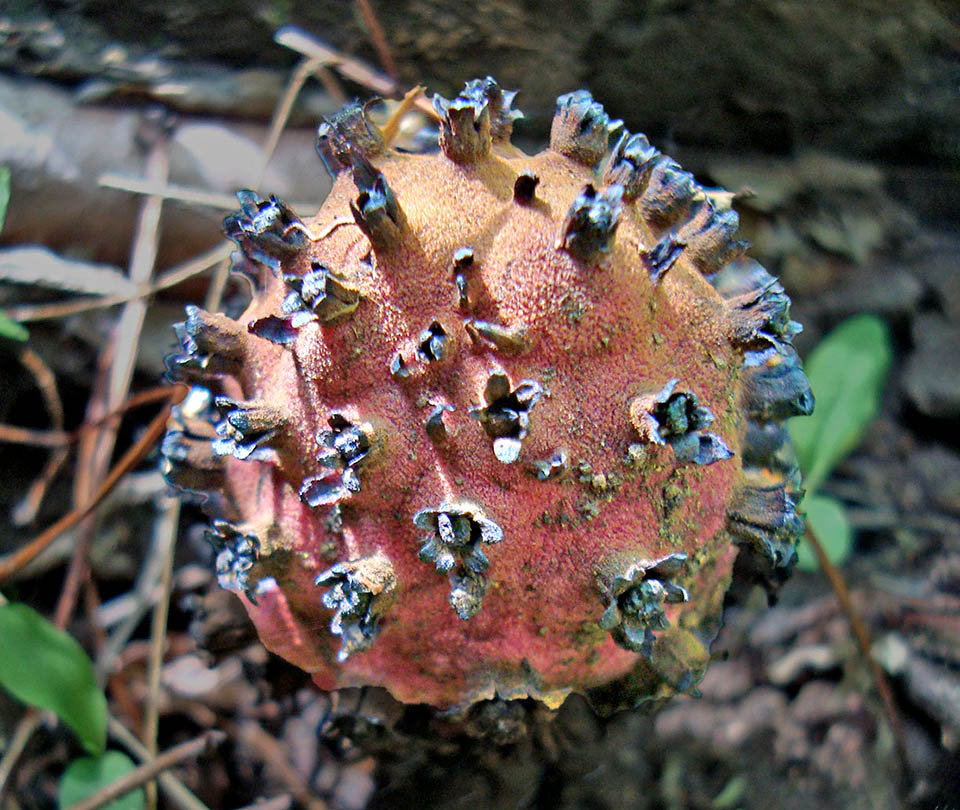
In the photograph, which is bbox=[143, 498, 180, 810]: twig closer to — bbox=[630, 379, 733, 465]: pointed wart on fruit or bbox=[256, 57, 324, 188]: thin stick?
bbox=[256, 57, 324, 188]: thin stick

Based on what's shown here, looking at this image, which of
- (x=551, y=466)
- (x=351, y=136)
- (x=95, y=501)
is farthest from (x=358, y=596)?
(x=95, y=501)

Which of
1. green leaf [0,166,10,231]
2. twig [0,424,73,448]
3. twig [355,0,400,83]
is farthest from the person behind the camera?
twig [0,424,73,448]

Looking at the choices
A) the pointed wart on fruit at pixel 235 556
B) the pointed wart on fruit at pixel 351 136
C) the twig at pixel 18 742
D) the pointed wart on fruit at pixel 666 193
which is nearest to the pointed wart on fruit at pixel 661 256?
the pointed wart on fruit at pixel 666 193

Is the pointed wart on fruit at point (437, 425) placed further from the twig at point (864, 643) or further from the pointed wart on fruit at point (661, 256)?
the twig at point (864, 643)

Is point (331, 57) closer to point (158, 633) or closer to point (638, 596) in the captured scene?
point (158, 633)

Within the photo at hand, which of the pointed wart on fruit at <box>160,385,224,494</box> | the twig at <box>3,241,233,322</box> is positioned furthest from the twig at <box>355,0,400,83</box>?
the pointed wart on fruit at <box>160,385,224,494</box>

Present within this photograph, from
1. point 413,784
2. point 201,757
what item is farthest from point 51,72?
point 413,784
